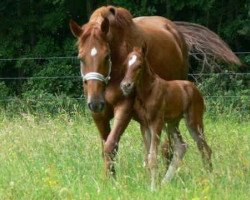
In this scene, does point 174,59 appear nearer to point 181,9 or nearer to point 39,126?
point 39,126

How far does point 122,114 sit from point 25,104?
7849 mm

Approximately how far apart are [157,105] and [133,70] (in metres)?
0.43

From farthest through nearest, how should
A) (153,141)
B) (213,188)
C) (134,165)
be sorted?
(134,165) → (153,141) → (213,188)

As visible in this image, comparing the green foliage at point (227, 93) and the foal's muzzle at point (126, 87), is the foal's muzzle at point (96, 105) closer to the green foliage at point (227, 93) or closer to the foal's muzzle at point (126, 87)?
the foal's muzzle at point (126, 87)

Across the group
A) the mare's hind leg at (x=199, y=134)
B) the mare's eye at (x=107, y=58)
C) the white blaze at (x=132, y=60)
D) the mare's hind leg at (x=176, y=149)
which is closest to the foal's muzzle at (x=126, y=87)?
the white blaze at (x=132, y=60)

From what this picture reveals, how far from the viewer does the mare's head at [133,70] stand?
702 centimetres

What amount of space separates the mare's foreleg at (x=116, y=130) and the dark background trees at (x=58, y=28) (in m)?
10.2

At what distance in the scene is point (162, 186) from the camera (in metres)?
6.72

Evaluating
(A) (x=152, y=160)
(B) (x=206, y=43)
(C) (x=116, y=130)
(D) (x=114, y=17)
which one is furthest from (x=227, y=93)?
(A) (x=152, y=160)

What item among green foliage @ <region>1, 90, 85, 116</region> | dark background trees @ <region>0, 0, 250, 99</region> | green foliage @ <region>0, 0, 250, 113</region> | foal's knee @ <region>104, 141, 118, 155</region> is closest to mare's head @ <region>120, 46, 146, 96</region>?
foal's knee @ <region>104, 141, 118, 155</region>

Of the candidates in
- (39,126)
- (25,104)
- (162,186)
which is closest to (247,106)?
(25,104)

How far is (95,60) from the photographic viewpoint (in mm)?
7215

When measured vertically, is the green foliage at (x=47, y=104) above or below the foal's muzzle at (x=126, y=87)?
below

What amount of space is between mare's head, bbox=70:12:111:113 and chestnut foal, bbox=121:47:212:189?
230 mm
